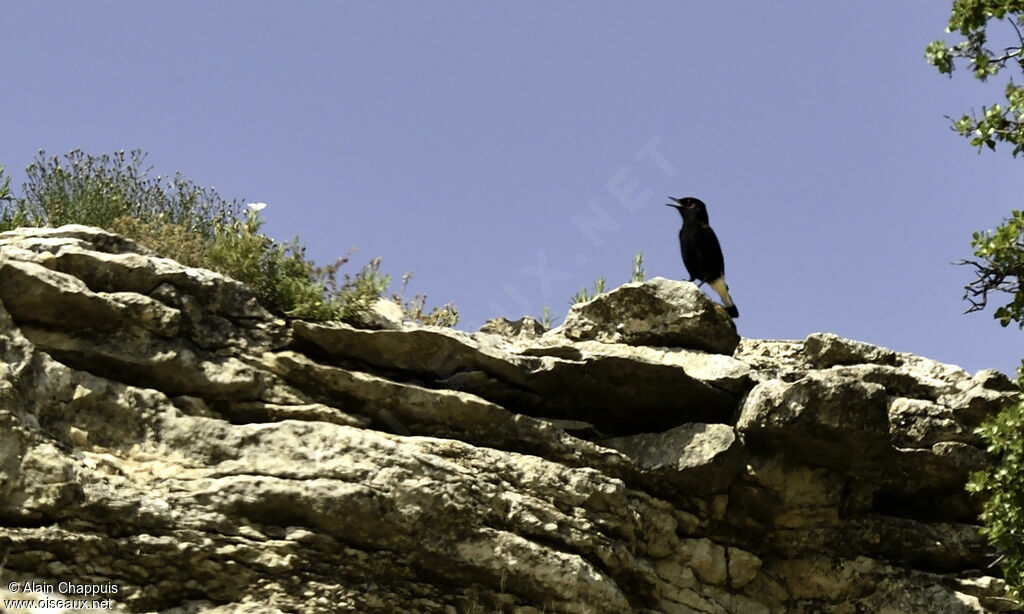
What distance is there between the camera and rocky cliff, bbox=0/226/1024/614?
9141 mm

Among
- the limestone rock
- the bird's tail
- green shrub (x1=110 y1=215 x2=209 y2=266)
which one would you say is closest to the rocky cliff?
the limestone rock

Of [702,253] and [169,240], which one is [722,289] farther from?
[169,240]

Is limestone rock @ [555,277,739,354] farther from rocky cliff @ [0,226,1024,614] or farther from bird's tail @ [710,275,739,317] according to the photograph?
bird's tail @ [710,275,739,317]

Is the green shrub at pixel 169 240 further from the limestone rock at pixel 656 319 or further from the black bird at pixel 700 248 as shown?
the black bird at pixel 700 248

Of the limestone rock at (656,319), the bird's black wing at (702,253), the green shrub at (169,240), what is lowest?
the limestone rock at (656,319)

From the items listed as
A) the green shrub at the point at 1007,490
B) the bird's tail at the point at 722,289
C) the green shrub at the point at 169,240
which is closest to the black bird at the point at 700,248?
the bird's tail at the point at 722,289

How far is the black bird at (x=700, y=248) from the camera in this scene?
13.9 meters

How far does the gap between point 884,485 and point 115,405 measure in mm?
7745

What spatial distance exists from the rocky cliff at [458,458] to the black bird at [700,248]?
131 centimetres

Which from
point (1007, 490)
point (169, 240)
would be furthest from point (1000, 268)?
point (169, 240)

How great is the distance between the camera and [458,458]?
→ 34.4ft

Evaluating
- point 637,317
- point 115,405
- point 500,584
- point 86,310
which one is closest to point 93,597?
point 115,405

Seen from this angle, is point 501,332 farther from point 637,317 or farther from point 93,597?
point 93,597

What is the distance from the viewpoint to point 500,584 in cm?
998
